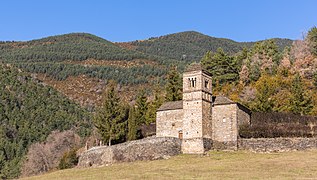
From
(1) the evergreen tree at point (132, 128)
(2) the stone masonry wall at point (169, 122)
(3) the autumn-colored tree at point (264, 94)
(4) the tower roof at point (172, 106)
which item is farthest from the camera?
(3) the autumn-colored tree at point (264, 94)

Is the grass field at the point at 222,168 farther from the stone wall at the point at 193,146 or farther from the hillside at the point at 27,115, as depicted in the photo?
the hillside at the point at 27,115

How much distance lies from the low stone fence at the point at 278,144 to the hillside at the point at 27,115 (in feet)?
172

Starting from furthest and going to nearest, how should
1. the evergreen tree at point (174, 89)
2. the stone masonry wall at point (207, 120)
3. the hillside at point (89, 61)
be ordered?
the hillside at point (89, 61), the evergreen tree at point (174, 89), the stone masonry wall at point (207, 120)

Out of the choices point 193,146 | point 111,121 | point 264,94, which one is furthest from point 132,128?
point 264,94

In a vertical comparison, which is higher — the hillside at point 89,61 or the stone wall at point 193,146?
the hillside at point 89,61

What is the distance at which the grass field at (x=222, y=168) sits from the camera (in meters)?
34.8

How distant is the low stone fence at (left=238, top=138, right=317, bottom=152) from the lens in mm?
47906

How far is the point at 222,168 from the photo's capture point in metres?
38.6

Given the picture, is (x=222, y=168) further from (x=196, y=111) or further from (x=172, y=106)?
(x=172, y=106)

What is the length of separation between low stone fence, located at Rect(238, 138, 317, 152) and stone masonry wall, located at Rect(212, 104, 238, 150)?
1.61m

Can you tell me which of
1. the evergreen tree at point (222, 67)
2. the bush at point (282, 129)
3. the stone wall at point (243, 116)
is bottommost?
the bush at point (282, 129)

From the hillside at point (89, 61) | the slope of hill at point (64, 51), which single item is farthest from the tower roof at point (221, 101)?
the slope of hill at point (64, 51)

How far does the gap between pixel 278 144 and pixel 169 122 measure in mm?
11929

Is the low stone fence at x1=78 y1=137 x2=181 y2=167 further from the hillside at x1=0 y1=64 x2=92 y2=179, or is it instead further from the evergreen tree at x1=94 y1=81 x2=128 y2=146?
the hillside at x1=0 y1=64 x2=92 y2=179
